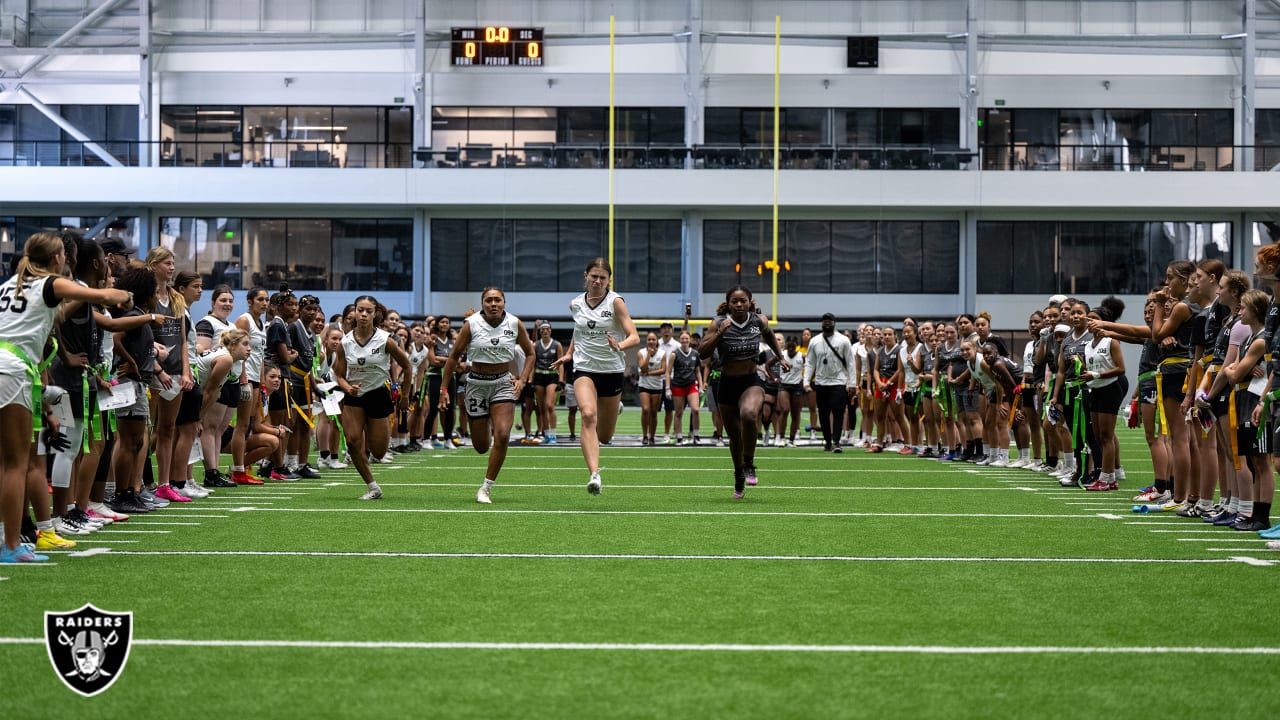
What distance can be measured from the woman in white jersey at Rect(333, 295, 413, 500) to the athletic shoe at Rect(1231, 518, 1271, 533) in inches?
288

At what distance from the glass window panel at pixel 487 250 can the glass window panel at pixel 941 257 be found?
532 inches

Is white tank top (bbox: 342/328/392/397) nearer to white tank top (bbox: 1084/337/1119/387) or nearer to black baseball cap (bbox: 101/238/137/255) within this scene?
black baseball cap (bbox: 101/238/137/255)

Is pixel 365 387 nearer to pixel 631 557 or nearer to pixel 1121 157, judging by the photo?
pixel 631 557

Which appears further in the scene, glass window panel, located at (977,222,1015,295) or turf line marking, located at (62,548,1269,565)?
glass window panel, located at (977,222,1015,295)

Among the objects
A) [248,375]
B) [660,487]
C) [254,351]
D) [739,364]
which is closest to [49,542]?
[248,375]

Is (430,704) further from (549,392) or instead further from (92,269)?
(549,392)

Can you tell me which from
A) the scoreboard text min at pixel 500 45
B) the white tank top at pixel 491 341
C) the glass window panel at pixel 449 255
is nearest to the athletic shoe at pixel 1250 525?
the white tank top at pixel 491 341

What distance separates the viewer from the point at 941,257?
4644cm

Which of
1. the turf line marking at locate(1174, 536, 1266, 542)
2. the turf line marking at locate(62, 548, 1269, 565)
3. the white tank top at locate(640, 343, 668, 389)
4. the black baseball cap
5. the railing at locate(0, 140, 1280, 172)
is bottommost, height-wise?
the turf line marking at locate(1174, 536, 1266, 542)

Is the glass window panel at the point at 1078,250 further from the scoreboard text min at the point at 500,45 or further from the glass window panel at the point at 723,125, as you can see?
the scoreboard text min at the point at 500,45

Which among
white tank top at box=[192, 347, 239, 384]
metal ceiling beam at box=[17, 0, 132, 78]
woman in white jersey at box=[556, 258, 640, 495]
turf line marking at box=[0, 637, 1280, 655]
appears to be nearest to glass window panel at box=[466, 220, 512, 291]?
metal ceiling beam at box=[17, 0, 132, 78]

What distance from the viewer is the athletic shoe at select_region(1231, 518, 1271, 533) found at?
36.1 ft

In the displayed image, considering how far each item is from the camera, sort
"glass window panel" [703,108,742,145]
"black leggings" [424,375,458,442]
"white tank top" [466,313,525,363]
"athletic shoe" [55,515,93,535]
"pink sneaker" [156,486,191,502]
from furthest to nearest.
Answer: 1. "glass window panel" [703,108,742,145]
2. "black leggings" [424,375,458,442]
3. "pink sneaker" [156,486,191,502]
4. "white tank top" [466,313,525,363]
5. "athletic shoe" [55,515,93,535]

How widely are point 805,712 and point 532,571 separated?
365 cm
